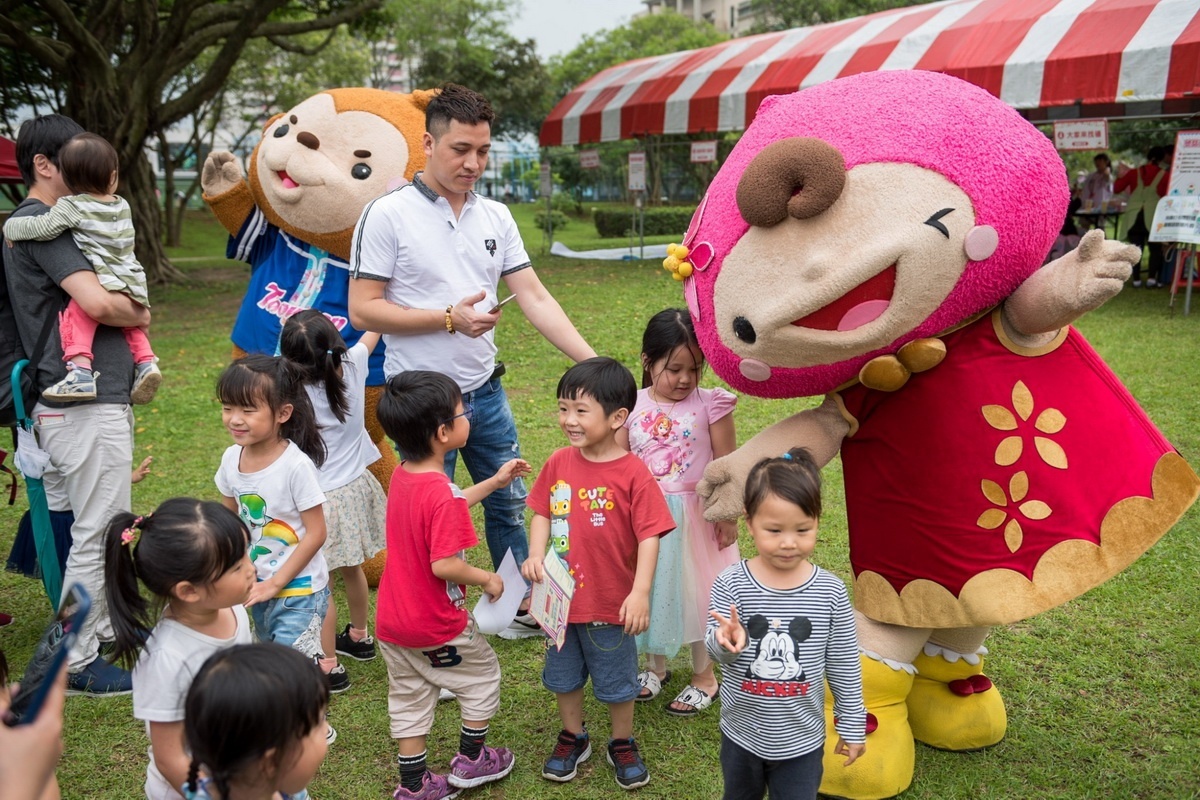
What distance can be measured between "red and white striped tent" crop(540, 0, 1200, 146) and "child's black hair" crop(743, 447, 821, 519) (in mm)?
7075


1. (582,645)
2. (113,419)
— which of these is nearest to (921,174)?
(582,645)

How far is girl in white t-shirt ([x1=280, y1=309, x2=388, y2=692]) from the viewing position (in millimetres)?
3568

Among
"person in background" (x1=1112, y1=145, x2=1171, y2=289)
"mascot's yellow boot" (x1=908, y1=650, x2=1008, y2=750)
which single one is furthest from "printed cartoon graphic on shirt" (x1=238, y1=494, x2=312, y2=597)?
"person in background" (x1=1112, y1=145, x2=1171, y2=289)

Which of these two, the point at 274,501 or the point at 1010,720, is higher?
the point at 274,501

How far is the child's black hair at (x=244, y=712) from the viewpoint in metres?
1.65

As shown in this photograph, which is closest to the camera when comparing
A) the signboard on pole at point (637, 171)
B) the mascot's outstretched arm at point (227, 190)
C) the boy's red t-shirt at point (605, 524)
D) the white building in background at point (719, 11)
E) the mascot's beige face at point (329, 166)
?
the boy's red t-shirt at point (605, 524)

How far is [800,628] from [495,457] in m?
1.73

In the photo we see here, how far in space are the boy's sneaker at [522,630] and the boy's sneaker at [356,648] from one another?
20.8 inches

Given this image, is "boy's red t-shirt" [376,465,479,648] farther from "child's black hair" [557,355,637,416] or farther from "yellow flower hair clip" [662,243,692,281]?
"yellow flower hair clip" [662,243,692,281]

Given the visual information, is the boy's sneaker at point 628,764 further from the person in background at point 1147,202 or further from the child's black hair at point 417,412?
the person in background at point 1147,202

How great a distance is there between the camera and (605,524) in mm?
2842

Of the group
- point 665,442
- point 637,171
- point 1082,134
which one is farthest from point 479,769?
point 637,171

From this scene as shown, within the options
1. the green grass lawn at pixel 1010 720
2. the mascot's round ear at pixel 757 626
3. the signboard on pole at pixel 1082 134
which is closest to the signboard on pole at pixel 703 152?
the signboard on pole at pixel 1082 134

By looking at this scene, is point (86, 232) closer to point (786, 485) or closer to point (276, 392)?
point (276, 392)
